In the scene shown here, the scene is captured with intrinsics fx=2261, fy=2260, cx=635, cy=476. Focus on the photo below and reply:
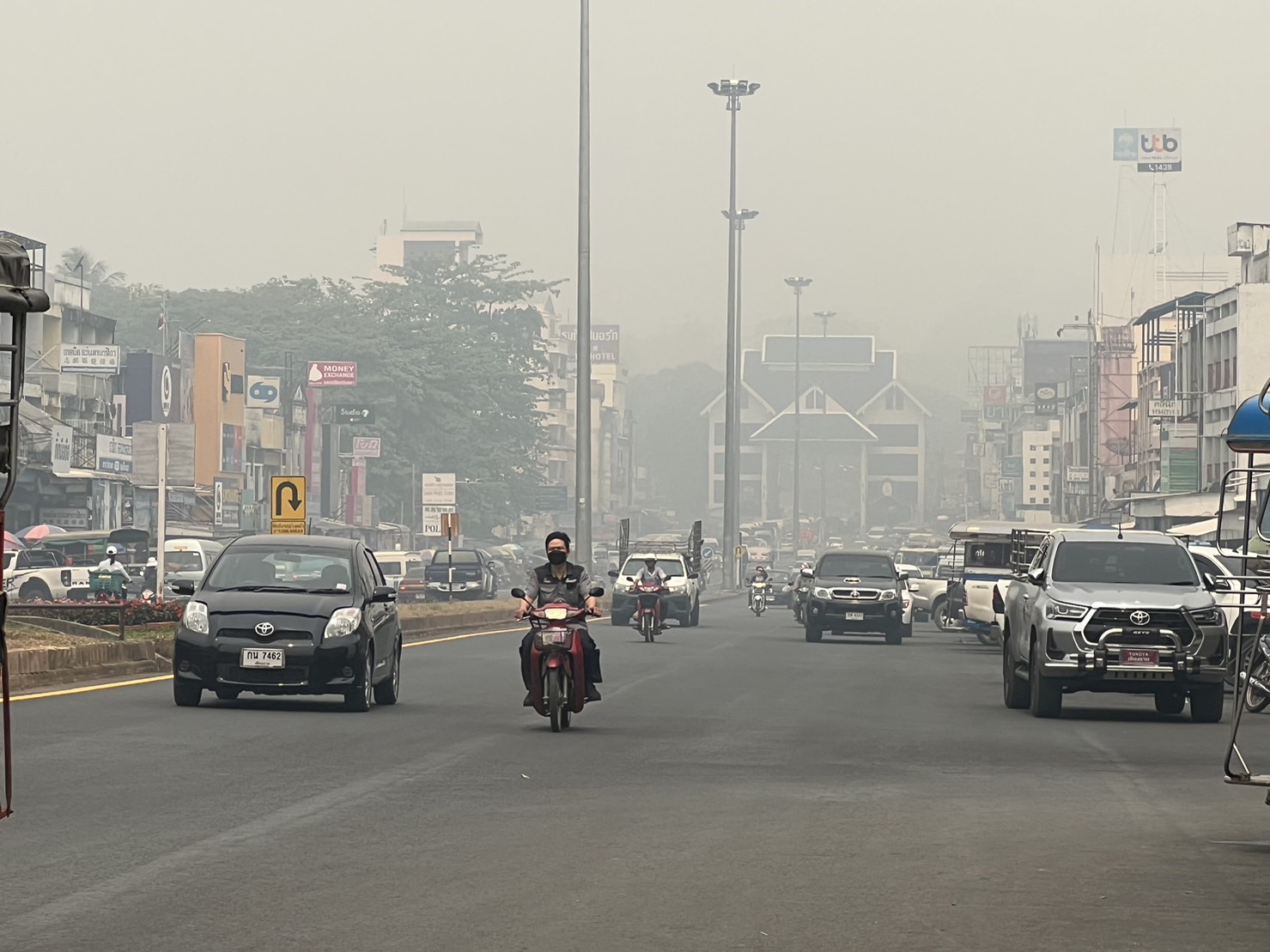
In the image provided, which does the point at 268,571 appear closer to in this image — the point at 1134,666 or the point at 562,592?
the point at 562,592

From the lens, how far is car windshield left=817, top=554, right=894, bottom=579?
4556cm

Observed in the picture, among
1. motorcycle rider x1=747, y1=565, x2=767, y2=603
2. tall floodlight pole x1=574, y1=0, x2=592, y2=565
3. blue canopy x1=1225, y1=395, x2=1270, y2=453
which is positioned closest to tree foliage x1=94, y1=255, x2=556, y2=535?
motorcycle rider x1=747, y1=565, x2=767, y2=603

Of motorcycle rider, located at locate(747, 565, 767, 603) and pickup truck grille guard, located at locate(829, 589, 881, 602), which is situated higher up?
pickup truck grille guard, located at locate(829, 589, 881, 602)

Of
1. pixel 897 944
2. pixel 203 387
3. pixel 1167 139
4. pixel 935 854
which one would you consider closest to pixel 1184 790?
pixel 935 854

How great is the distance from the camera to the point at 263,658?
19500mm

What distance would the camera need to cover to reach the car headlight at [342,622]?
19.7 meters

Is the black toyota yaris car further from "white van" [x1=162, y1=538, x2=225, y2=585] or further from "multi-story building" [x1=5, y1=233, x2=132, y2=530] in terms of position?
"multi-story building" [x1=5, y1=233, x2=132, y2=530]

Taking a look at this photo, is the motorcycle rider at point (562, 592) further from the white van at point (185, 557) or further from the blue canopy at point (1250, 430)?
the white van at point (185, 557)

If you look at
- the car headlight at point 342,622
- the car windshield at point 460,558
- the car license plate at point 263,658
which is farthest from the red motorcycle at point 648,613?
the car windshield at point 460,558

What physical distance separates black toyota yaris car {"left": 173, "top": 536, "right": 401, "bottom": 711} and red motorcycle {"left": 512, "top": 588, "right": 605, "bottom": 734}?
2.04m

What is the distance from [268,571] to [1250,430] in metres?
12.0

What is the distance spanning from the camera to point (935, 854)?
10867 millimetres

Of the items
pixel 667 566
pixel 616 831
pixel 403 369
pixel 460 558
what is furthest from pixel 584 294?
pixel 403 369

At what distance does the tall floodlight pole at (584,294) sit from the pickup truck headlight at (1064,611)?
31465 mm
